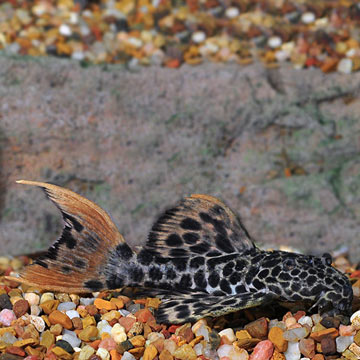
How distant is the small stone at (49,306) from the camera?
3.38 meters

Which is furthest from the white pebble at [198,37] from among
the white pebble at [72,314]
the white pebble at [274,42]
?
the white pebble at [72,314]

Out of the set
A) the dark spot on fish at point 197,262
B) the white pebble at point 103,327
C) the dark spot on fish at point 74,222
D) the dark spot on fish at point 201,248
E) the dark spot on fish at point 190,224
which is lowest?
the white pebble at point 103,327

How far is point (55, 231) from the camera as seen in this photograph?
4781mm

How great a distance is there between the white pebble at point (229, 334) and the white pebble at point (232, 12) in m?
3.70

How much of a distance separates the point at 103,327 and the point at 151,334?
0.28 m

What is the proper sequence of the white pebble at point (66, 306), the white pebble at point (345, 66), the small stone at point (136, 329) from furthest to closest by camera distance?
the white pebble at point (345, 66), the white pebble at point (66, 306), the small stone at point (136, 329)

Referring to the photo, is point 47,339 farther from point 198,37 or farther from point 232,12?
point 232,12

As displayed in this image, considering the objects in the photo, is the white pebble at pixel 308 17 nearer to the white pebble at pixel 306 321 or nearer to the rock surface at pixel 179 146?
the rock surface at pixel 179 146

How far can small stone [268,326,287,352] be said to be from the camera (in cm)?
304

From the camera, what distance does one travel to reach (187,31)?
5.78 metres

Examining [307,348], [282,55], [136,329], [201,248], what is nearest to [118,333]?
[136,329]

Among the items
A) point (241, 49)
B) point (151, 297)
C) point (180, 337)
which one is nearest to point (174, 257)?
point (151, 297)

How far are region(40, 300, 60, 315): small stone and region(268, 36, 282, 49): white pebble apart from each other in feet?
10.9

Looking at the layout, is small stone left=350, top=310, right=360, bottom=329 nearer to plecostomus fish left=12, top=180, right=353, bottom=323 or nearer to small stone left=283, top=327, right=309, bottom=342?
plecostomus fish left=12, top=180, right=353, bottom=323
